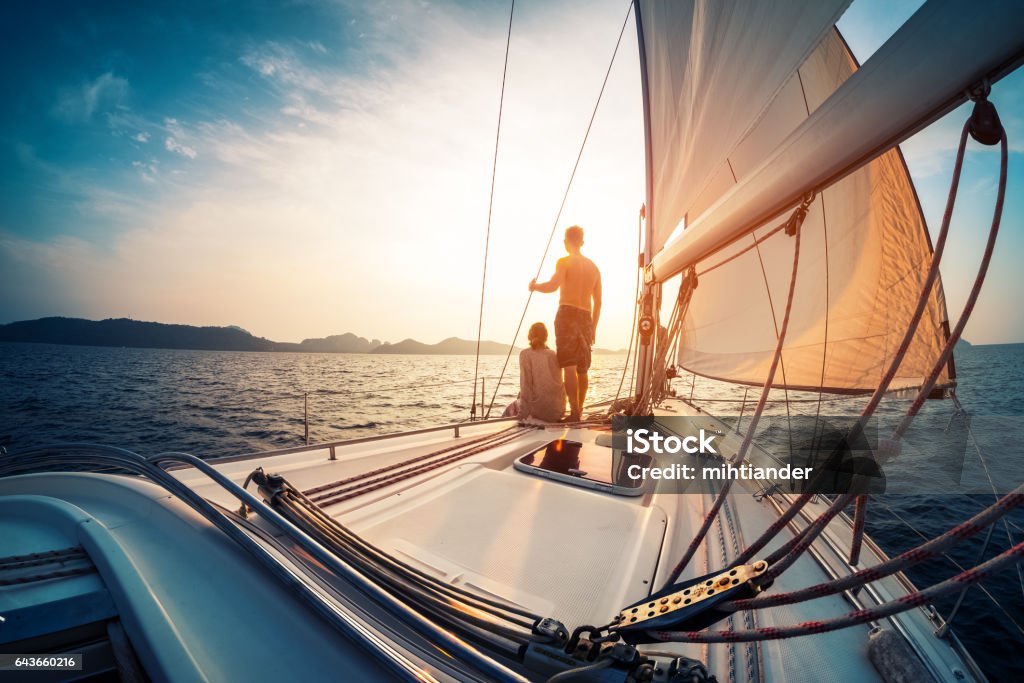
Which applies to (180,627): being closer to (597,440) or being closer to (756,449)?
(597,440)

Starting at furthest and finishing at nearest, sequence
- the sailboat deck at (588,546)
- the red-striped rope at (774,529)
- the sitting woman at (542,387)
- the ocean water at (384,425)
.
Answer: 1. the sitting woman at (542,387)
2. the ocean water at (384,425)
3. the sailboat deck at (588,546)
4. the red-striped rope at (774,529)

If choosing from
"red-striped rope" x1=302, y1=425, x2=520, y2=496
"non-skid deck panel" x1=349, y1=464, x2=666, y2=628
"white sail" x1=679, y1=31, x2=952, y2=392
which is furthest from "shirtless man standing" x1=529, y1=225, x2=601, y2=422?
"non-skid deck panel" x1=349, y1=464, x2=666, y2=628

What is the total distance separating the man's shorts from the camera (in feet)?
13.7

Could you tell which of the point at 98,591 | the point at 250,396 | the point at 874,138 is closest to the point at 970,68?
the point at 874,138

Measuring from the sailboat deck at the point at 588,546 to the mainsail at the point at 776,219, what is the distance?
1.31m

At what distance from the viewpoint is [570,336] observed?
13.7 feet

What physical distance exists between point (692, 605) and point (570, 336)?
338cm

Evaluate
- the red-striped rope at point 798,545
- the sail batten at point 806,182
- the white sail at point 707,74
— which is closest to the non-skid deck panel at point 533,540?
the red-striped rope at point 798,545

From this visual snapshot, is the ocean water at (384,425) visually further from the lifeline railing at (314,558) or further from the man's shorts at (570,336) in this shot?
the man's shorts at (570,336)

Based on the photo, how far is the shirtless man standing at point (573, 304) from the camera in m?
4.16

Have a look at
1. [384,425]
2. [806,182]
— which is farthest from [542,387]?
[384,425]

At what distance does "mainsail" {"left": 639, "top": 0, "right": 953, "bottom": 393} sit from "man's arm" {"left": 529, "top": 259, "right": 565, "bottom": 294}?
0.97m

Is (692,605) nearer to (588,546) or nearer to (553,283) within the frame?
(588,546)

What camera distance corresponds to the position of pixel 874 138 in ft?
3.55
